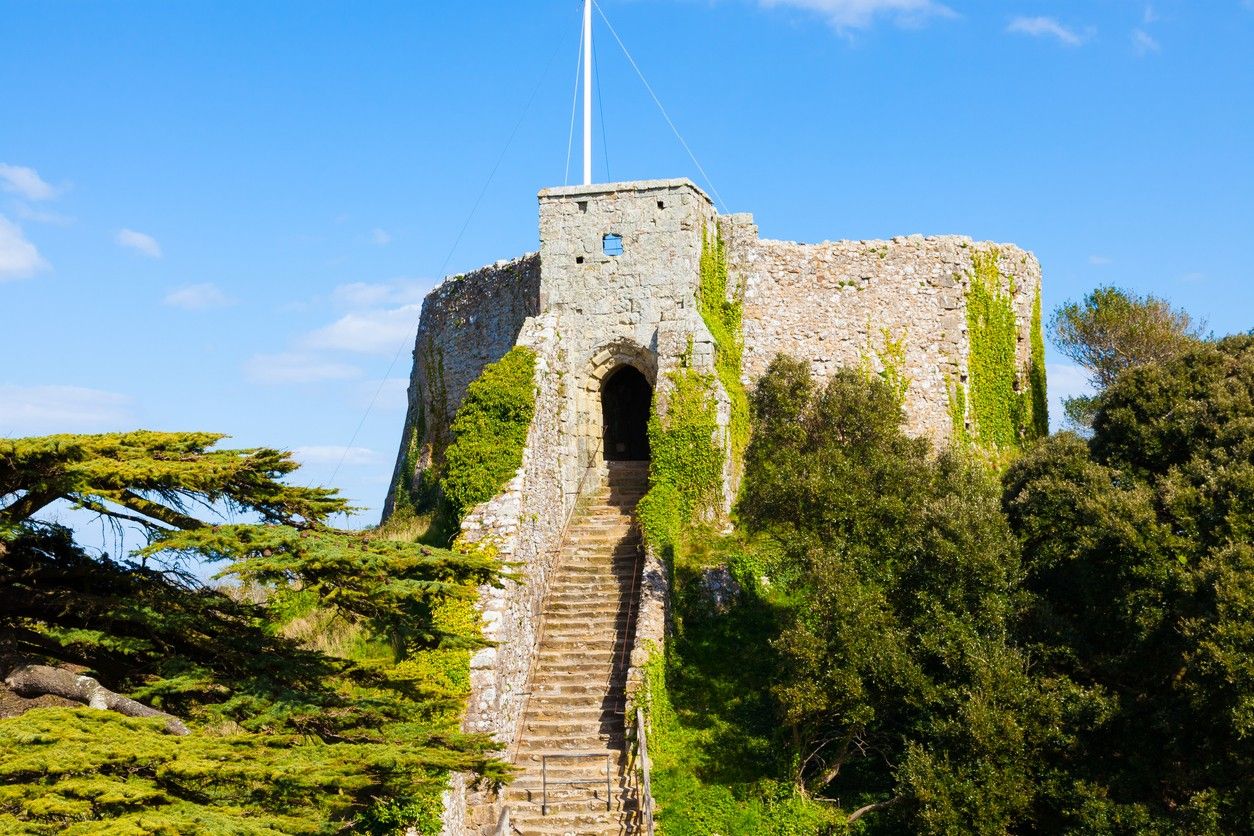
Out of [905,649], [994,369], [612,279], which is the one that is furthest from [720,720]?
[994,369]

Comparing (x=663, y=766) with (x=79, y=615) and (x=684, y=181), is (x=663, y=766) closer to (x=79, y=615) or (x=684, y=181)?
(x=79, y=615)

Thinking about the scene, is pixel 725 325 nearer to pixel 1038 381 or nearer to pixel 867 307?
pixel 867 307


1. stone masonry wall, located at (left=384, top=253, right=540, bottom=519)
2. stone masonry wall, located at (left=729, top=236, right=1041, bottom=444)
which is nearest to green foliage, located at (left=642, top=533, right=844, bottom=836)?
stone masonry wall, located at (left=729, top=236, right=1041, bottom=444)

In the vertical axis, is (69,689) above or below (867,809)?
above

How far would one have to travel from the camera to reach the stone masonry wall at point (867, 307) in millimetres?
28000

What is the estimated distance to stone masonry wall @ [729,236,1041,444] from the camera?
2800 centimetres

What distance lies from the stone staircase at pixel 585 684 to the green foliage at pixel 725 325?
2.21 meters

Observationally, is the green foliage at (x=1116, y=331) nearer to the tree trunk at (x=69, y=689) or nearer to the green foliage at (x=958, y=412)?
the green foliage at (x=958, y=412)

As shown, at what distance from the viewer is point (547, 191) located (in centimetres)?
2661

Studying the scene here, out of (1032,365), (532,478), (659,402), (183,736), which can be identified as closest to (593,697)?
(532,478)

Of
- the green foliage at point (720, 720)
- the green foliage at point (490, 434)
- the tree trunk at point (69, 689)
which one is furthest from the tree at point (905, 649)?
the tree trunk at point (69, 689)

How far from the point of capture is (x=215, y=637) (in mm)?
12039

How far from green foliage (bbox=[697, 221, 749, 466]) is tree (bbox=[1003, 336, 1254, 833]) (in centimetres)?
638

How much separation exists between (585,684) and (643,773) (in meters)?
2.73
